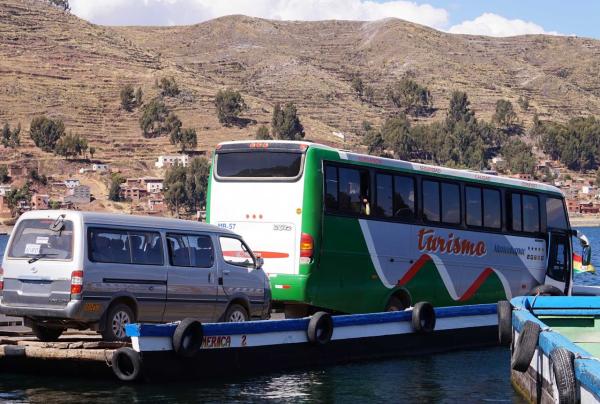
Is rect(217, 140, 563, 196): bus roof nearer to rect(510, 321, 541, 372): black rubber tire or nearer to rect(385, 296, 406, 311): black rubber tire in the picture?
rect(385, 296, 406, 311): black rubber tire

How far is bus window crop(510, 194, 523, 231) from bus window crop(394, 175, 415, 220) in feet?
13.4

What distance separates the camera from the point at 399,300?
86.5ft

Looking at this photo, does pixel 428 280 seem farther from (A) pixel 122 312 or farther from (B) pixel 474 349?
(A) pixel 122 312

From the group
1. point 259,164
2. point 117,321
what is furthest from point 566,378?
point 259,164

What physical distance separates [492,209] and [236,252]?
8.76m

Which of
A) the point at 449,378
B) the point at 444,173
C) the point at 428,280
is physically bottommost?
the point at 449,378

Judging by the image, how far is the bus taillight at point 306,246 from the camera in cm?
2334

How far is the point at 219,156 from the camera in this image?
25.0 metres

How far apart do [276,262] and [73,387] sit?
223 inches

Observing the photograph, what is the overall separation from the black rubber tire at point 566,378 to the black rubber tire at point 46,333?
10071 mm

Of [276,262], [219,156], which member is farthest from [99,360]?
[219,156]

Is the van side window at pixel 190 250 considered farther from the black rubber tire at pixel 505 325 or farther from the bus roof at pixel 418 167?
the black rubber tire at pixel 505 325

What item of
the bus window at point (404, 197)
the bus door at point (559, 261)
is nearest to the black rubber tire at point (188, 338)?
the bus window at point (404, 197)

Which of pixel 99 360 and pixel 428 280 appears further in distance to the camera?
pixel 428 280
